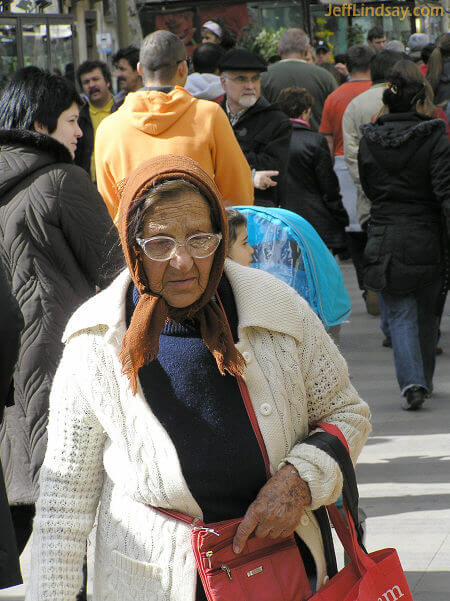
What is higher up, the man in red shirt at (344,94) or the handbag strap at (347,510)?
the handbag strap at (347,510)

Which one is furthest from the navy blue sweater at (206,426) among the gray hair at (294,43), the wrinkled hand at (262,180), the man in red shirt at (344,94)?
the gray hair at (294,43)

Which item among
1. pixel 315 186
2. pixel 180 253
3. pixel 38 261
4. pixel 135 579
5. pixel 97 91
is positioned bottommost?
pixel 315 186

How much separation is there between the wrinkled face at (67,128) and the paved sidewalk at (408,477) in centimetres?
191

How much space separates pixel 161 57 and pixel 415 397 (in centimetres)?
296

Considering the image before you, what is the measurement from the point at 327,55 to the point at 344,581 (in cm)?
1640

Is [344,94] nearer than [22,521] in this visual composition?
No

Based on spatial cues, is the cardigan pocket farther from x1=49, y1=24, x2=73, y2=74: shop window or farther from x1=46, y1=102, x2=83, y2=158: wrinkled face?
x1=49, y1=24, x2=73, y2=74: shop window

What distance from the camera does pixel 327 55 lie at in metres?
18.0

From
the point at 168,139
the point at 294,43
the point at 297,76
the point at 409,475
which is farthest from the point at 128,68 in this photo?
the point at 409,475

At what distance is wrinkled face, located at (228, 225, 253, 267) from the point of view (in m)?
4.00

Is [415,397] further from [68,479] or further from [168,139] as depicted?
[68,479]

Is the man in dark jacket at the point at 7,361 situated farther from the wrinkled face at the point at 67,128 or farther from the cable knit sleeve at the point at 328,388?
the wrinkled face at the point at 67,128

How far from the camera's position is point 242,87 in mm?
6871

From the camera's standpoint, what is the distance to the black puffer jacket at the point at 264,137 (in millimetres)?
6773
